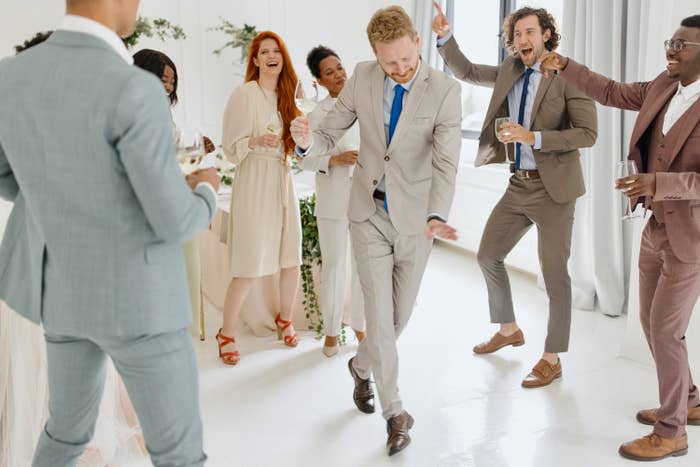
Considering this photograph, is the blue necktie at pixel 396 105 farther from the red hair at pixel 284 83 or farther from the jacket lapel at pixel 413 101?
the red hair at pixel 284 83

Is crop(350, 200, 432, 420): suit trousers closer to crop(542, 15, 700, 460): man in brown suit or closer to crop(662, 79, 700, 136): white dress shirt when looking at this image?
crop(542, 15, 700, 460): man in brown suit

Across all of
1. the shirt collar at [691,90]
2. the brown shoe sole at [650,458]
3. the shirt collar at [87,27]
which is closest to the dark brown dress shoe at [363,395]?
the brown shoe sole at [650,458]

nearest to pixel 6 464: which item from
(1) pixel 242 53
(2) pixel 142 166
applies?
(2) pixel 142 166

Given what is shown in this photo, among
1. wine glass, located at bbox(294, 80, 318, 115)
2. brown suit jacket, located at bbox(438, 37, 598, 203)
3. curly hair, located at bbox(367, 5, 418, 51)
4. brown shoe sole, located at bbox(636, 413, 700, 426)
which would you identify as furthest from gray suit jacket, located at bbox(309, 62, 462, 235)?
brown shoe sole, located at bbox(636, 413, 700, 426)

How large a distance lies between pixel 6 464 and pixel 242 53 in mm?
4744

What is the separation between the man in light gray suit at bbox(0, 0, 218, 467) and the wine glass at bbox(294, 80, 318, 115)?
171 cm

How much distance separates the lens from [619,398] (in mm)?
3488

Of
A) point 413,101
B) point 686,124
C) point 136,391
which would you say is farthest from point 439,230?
point 136,391

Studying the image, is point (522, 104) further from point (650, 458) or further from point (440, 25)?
point (650, 458)

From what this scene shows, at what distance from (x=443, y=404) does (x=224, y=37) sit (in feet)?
15.1

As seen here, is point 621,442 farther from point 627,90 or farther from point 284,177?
point 284,177

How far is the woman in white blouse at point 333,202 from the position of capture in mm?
3775

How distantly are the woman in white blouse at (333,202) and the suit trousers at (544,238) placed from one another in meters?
0.77

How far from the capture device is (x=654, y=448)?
289 centimetres
